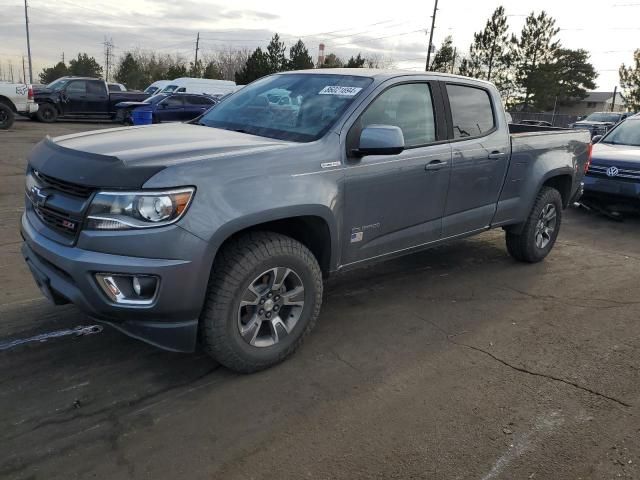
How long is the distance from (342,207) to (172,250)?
4.04 feet

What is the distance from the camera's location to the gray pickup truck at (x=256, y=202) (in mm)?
2758

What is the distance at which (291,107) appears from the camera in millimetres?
3951

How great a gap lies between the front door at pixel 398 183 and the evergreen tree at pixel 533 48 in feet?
163

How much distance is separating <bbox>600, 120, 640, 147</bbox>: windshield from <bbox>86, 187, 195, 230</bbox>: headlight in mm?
8842

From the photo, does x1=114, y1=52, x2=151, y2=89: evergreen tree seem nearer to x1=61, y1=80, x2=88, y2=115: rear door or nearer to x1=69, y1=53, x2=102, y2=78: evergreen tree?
x1=69, y1=53, x2=102, y2=78: evergreen tree

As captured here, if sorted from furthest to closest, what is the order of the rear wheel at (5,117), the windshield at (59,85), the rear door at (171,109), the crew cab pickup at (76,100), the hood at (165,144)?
the windshield at (59,85)
the crew cab pickup at (76,100)
the rear door at (171,109)
the rear wheel at (5,117)
the hood at (165,144)

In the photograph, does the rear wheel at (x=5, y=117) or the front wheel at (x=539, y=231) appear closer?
the front wheel at (x=539, y=231)

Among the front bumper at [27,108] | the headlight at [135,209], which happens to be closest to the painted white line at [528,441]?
the headlight at [135,209]

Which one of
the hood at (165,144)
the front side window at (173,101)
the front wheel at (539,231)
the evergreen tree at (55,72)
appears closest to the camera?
the hood at (165,144)

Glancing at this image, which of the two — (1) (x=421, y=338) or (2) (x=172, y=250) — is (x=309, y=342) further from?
(2) (x=172, y=250)

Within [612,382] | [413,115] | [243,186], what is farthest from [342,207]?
[612,382]

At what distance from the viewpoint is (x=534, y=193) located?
5.34m

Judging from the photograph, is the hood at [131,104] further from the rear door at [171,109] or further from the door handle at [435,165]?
the door handle at [435,165]

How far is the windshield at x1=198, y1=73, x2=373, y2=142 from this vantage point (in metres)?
3.69
